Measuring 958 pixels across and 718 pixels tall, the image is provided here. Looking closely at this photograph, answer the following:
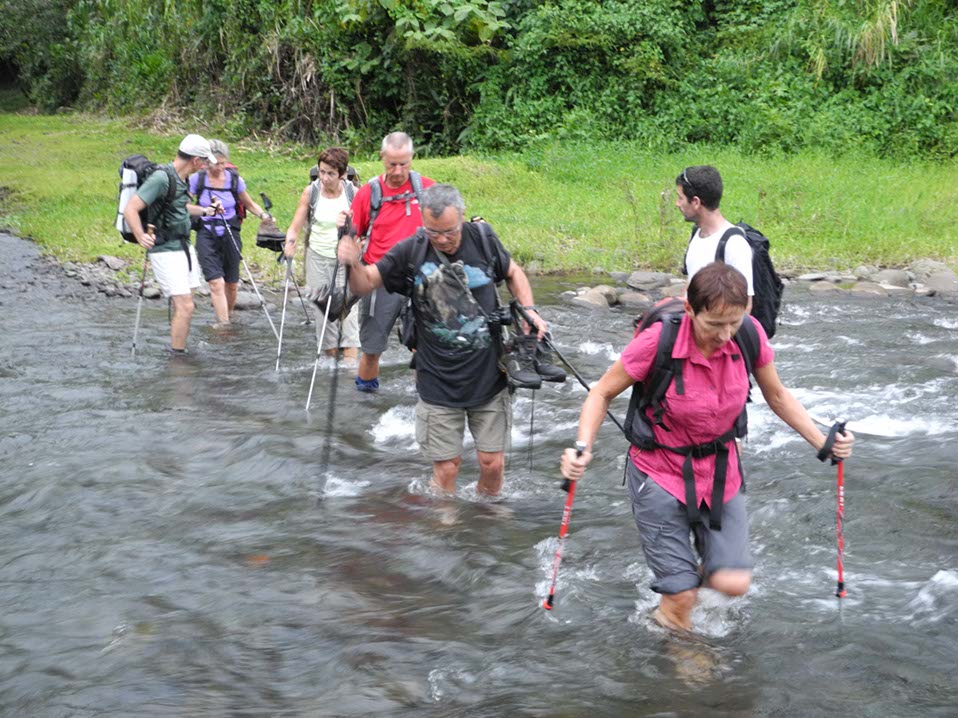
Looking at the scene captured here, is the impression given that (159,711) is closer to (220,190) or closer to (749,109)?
(220,190)

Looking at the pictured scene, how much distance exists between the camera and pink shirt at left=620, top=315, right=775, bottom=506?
465 cm

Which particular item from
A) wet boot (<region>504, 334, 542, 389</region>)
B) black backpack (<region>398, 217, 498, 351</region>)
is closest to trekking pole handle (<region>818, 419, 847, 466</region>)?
wet boot (<region>504, 334, 542, 389</region>)

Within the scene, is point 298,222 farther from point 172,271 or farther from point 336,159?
point 172,271

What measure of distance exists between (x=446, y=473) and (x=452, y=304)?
3.89 feet

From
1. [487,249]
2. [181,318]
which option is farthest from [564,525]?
[181,318]

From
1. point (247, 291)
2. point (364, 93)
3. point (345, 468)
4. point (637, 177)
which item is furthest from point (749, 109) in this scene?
point (345, 468)

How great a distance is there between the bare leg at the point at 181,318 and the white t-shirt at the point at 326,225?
4.24 feet

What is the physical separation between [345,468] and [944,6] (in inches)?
797

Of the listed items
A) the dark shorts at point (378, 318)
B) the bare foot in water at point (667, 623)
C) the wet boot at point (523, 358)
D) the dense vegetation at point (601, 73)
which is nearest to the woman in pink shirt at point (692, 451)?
the bare foot in water at point (667, 623)

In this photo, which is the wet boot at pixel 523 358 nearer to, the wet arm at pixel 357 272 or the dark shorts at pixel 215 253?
the wet arm at pixel 357 272

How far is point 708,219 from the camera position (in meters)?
6.07

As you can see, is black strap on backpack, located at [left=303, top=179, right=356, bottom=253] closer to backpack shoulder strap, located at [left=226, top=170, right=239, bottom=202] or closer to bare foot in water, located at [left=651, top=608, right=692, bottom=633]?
backpack shoulder strap, located at [left=226, top=170, right=239, bottom=202]

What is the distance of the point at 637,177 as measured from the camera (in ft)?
64.9

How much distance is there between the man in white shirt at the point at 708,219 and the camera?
234 inches
